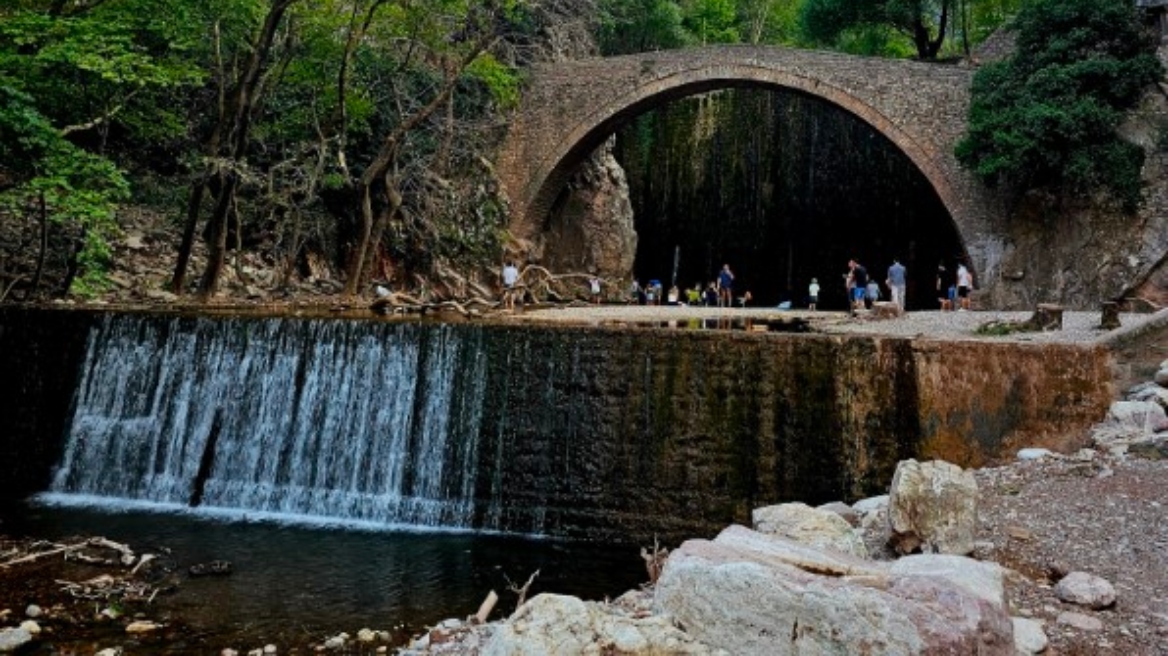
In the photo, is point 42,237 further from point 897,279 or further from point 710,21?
point 710,21

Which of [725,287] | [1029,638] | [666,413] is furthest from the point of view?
[725,287]

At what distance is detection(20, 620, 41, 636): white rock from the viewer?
4.80 metres

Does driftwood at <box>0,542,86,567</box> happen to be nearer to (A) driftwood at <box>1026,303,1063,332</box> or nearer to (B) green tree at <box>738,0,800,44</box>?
(A) driftwood at <box>1026,303,1063,332</box>

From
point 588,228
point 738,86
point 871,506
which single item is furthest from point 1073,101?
point 871,506

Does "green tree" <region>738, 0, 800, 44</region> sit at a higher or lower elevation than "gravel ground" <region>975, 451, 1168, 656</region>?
higher

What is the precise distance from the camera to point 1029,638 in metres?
3.12

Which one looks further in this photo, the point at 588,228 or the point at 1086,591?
the point at 588,228

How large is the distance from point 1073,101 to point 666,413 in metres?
11.2

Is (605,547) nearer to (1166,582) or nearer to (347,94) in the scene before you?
(1166,582)

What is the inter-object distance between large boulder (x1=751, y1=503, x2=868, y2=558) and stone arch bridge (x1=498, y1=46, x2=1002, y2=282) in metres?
13.9

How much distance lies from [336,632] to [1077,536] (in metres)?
3.97

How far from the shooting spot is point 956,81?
16906mm

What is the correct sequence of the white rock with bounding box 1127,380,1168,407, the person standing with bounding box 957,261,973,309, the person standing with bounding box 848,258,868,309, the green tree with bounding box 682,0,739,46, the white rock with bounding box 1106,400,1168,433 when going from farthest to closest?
the green tree with bounding box 682,0,739,46
the person standing with bounding box 848,258,868,309
the person standing with bounding box 957,261,973,309
the white rock with bounding box 1127,380,1168,407
the white rock with bounding box 1106,400,1168,433

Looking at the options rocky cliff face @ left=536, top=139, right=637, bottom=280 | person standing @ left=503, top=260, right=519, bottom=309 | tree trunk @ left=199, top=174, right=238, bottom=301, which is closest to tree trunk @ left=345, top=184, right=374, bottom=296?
tree trunk @ left=199, top=174, right=238, bottom=301
